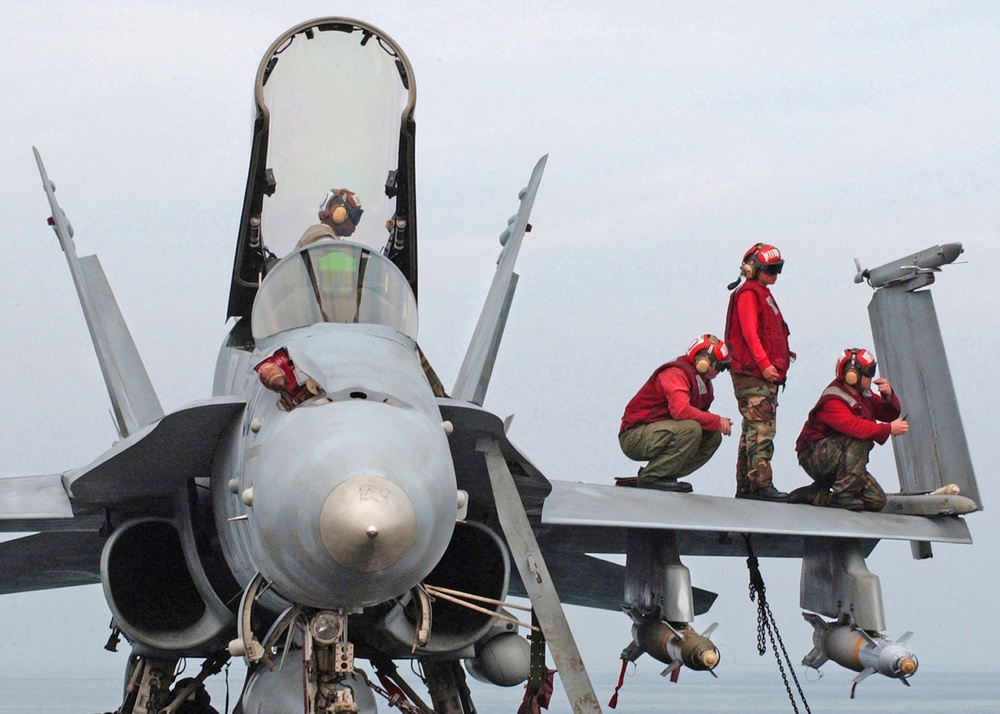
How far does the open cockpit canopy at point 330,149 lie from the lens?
7.18 m

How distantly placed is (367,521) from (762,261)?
468 centimetres

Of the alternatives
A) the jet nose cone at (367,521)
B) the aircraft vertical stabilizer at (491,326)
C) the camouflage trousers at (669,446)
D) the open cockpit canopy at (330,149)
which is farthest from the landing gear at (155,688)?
the camouflage trousers at (669,446)

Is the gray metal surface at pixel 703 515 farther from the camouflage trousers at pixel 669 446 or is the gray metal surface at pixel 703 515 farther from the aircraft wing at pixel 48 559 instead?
the aircraft wing at pixel 48 559

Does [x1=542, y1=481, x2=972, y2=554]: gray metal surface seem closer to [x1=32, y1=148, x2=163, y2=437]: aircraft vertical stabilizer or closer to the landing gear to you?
the landing gear

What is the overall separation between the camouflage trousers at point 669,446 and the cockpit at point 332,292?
7.42 ft

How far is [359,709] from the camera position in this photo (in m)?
5.14

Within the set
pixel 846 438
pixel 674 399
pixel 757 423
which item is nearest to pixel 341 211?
pixel 674 399

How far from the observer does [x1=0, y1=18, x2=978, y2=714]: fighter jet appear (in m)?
4.05

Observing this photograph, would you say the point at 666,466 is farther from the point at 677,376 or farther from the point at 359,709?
the point at 359,709

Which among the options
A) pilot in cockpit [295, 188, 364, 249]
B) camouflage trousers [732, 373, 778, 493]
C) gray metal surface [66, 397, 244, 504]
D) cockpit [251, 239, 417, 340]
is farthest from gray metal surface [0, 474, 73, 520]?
camouflage trousers [732, 373, 778, 493]

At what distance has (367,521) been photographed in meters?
3.62

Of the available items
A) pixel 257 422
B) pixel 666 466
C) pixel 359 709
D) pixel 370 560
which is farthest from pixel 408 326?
pixel 666 466

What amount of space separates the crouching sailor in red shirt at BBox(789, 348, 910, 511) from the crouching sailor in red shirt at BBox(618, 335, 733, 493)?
2.45ft

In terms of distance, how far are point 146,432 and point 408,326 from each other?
122cm
